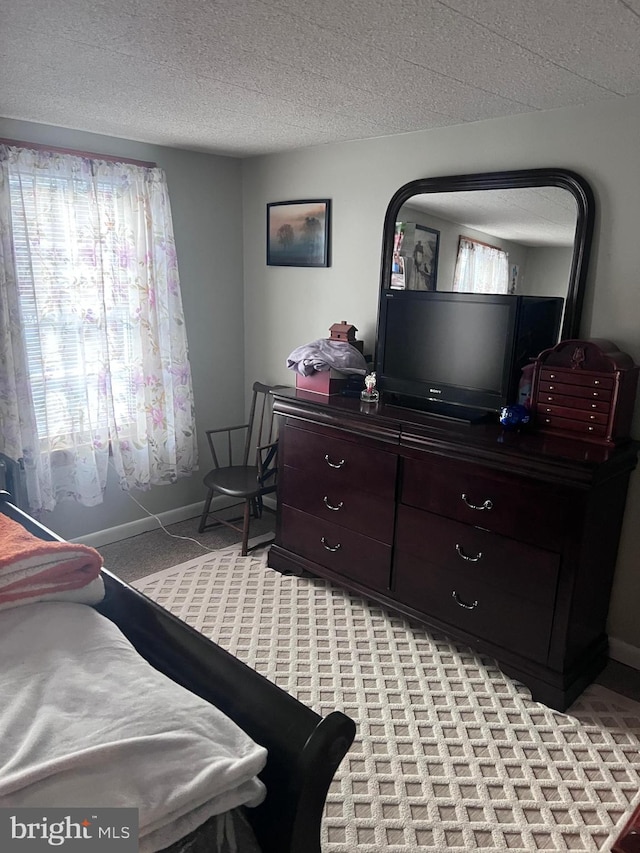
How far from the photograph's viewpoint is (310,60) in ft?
6.50

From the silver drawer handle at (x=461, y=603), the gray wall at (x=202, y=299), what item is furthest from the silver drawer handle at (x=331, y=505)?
the gray wall at (x=202, y=299)

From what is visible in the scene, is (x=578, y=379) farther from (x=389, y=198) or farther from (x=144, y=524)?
(x=144, y=524)

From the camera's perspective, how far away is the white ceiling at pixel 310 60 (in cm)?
160

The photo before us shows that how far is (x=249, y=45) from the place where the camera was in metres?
1.86

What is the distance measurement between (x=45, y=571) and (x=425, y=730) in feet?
4.97

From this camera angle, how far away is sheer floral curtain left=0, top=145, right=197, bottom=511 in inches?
120

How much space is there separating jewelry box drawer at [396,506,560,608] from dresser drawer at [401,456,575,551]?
0.04m

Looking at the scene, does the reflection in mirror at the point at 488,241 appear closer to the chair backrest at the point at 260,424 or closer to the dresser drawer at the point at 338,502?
the dresser drawer at the point at 338,502

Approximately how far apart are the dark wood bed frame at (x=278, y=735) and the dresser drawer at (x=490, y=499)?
1.40 meters

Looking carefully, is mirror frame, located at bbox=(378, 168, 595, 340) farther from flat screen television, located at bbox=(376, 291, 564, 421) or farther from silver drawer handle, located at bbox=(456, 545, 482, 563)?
silver drawer handle, located at bbox=(456, 545, 482, 563)

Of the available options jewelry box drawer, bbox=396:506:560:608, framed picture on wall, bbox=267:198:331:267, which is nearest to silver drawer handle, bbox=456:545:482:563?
jewelry box drawer, bbox=396:506:560:608

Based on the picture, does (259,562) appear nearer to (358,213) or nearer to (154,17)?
(358,213)

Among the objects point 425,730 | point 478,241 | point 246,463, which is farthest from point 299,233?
point 425,730

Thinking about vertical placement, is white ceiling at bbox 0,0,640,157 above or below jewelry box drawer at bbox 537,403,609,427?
above
